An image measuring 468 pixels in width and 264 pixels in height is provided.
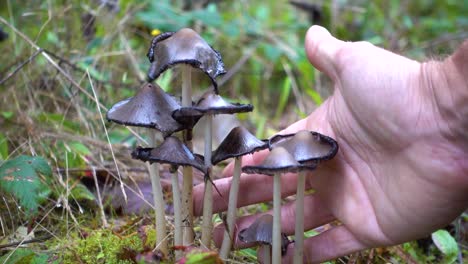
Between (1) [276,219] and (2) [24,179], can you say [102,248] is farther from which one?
(1) [276,219]

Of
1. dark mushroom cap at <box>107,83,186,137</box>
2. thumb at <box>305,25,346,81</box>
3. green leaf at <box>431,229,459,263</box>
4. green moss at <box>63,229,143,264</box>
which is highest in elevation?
thumb at <box>305,25,346,81</box>

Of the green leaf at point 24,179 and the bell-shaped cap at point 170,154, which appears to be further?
the green leaf at point 24,179

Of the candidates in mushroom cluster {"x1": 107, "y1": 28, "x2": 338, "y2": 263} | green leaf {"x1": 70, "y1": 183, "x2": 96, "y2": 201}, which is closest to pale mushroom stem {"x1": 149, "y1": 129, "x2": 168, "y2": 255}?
mushroom cluster {"x1": 107, "y1": 28, "x2": 338, "y2": 263}

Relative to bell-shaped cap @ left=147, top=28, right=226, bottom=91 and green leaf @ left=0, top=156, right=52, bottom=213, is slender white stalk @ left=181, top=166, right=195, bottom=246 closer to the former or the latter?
bell-shaped cap @ left=147, top=28, right=226, bottom=91

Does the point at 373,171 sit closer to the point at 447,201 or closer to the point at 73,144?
the point at 447,201

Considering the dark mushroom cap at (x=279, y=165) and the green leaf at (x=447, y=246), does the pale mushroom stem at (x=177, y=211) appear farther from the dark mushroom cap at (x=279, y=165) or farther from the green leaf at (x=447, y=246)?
the green leaf at (x=447, y=246)

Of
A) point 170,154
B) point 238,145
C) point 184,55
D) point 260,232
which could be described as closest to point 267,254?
point 260,232

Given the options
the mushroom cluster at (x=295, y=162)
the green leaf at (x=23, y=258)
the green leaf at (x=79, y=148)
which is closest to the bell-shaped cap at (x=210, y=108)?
the mushroom cluster at (x=295, y=162)

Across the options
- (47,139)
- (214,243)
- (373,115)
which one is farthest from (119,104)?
(47,139)
